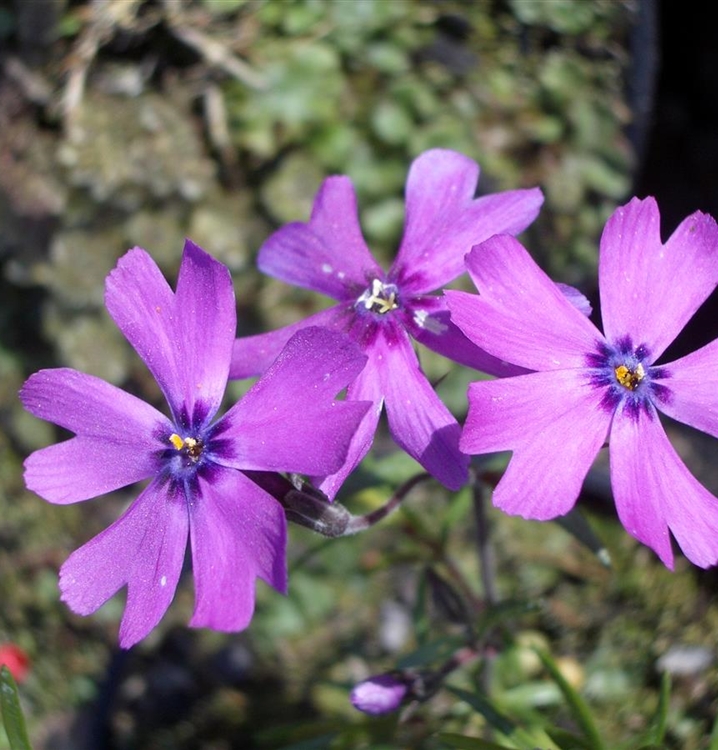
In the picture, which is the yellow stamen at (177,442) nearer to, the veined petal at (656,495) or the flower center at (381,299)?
the flower center at (381,299)

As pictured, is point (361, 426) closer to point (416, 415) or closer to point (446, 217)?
point (416, 415)

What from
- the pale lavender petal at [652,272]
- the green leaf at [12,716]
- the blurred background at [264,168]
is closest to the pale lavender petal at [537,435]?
the pale lavender petal at [652,272]

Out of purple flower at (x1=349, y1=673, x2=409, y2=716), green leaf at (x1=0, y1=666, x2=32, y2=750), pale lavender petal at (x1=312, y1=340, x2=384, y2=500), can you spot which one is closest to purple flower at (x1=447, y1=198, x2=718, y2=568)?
pale lavender petal at (x1=312, y1=340, x2=384, y2=500)

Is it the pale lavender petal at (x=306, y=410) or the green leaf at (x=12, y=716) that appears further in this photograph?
the green leaf at (x=12, y=716)

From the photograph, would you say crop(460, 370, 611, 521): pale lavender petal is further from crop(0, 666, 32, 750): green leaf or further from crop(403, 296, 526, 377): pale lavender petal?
crop(0, 666, 32, 750): green leaf

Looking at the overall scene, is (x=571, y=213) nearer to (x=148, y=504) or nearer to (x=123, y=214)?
(x=123, y=214)

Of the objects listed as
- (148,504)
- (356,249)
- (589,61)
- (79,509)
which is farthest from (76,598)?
(589,61)

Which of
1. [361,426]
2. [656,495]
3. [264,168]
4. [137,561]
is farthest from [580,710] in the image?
[264,168]

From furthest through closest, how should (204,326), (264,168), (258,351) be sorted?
1. (264,168)
2. (258,351)
3. (204,326)
